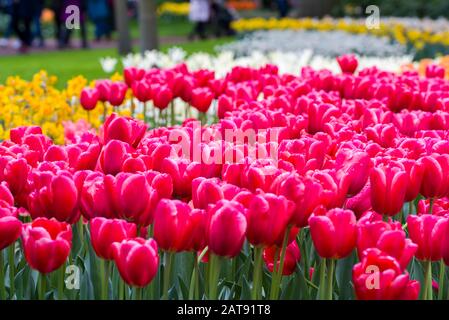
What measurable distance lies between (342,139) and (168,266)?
140cm

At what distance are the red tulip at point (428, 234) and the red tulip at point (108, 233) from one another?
0.75 meters

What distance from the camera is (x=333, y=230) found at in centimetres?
223

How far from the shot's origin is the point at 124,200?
7.85 feet

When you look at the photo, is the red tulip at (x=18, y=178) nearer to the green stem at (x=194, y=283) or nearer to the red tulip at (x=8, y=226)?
the red tulip at (x=8, y=226)

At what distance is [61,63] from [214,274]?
17.9 metres

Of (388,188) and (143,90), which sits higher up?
(388,188)

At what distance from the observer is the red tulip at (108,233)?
2.22m

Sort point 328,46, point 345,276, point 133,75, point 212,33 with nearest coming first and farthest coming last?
point 345,276 → point 133,75 → point 328,46 → point 212,33

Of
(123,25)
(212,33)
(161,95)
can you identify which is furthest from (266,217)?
(212,33)

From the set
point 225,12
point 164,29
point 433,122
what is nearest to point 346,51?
A: point 433,122

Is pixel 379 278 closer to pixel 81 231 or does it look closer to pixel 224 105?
pixel 81 231

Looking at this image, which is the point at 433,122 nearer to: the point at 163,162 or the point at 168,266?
the point at 163,162

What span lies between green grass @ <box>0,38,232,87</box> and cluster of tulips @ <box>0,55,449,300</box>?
39.1 feet

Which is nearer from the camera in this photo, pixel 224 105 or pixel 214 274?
pixel 214 274
